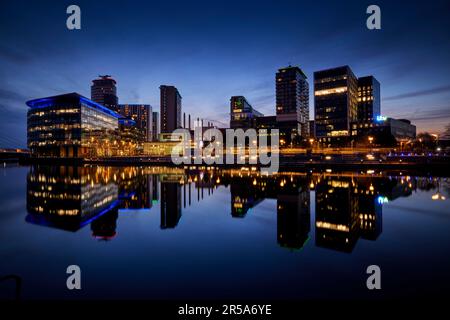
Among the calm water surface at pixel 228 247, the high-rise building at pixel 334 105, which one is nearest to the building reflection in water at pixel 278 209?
the calm water surface at pixel 228 247

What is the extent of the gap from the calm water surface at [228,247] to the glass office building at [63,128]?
425 ft

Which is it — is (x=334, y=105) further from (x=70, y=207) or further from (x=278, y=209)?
(x=70, y=207)

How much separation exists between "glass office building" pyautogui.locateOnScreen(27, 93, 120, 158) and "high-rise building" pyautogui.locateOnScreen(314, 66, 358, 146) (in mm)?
141679

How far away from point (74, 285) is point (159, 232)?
6.86 meters

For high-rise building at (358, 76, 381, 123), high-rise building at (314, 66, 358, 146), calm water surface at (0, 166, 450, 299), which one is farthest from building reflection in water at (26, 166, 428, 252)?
high-rise building at (358, 76, 381, 123)

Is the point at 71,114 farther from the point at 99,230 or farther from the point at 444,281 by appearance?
the point at 444,281

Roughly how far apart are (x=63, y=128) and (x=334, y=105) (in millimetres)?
162532

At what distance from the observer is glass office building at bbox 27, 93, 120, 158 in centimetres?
13638

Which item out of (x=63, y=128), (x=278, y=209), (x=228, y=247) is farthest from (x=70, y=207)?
(x=63, y=128)

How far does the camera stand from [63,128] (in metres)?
137

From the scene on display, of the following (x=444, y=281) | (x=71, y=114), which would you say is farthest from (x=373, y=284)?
(x=71, y=114)

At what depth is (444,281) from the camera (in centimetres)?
898

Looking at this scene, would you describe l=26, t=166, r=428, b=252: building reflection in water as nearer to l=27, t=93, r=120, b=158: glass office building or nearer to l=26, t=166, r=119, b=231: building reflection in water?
l=26, t=166, r=119, b=231: building reflection in water
